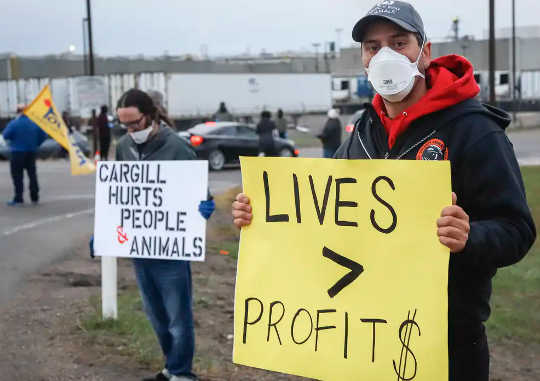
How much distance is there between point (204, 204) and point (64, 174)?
18050mm

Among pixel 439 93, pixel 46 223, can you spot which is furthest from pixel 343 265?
pixel 46 223

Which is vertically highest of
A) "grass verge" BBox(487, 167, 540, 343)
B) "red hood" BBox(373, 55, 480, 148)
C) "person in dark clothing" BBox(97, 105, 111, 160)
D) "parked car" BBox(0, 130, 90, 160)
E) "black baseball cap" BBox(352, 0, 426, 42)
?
"black baseball cap" BBox(352, 0, 426, 42)

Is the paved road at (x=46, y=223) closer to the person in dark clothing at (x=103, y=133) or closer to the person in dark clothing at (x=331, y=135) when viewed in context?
the person in dark clothing at (x=331, y=135)

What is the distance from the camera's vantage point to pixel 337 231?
281cm

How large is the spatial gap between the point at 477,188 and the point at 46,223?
11.2 m

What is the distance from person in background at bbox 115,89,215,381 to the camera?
5.12m

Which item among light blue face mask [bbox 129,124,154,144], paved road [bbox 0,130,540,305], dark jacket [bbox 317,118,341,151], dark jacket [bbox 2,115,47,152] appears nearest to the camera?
light blue face mask [bbox 129,124,154,144]

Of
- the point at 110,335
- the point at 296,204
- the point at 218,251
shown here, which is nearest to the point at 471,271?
the point at 296,204

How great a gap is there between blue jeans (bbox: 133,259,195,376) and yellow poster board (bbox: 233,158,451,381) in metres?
2.21

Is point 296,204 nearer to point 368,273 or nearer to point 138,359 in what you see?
point 368,273

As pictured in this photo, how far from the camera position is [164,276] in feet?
16.8

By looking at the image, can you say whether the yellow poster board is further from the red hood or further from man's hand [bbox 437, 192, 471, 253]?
the red hood

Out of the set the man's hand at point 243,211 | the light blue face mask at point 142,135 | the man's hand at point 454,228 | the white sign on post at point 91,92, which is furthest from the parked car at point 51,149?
the man's hand at point 454,228

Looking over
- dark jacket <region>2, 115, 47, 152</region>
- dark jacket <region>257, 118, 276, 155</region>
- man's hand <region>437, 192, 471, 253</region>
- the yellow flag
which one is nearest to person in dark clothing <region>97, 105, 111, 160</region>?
dark jacket <region>257, 118, 276, 155</region>
